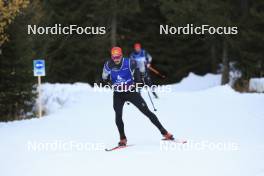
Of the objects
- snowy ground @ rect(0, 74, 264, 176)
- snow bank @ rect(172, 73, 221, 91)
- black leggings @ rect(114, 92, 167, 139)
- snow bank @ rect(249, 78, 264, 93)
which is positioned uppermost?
snow bank @ rect(172, 73, 221, 91)

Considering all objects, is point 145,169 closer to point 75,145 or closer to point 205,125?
point 75,145

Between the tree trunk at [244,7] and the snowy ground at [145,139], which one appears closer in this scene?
the snowy ground at [145,139]

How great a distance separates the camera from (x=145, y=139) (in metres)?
12.0

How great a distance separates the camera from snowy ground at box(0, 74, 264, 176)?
910cm

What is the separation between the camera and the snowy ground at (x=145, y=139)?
358 inches

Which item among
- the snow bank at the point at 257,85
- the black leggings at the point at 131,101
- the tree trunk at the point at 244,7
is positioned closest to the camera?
the black leggings at the point at 131,101

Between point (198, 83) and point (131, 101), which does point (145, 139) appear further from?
point (198, 83)

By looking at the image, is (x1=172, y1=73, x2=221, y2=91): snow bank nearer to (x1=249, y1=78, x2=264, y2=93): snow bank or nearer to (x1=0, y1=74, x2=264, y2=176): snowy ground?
(x1=249, y1=78, x2=264, y2=93): snow bank

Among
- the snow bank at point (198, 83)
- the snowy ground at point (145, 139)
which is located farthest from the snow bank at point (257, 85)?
the snow bank at point (198, 83)

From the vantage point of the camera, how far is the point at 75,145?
11.8 metres

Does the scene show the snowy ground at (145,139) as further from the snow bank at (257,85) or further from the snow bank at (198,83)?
the snow bank at (198,83)

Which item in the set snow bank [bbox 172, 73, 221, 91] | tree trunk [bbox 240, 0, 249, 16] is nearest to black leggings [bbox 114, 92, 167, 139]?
tree trunk [bbox 240, 0, 249, 16]

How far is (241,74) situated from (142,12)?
11.3m

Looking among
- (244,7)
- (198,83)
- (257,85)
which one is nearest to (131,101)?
(257,85)
